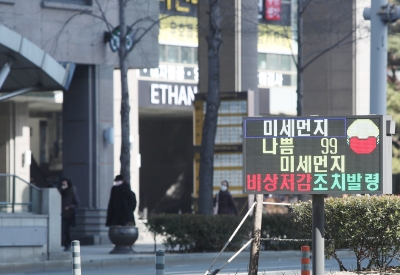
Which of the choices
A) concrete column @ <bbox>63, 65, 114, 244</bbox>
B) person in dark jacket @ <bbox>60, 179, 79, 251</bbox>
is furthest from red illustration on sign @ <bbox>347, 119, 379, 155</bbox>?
concrete column @ <bbox>63, 65, 114, 244</bbox>

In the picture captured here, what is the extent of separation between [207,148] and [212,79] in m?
1.75

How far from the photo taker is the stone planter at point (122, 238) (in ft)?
72.0

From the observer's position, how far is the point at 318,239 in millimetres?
11266

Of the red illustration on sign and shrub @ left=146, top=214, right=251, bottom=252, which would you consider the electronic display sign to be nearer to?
the red illustration on sign

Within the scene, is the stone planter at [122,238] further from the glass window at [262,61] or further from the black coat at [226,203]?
the glass window at [262,61]

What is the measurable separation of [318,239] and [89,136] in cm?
1606

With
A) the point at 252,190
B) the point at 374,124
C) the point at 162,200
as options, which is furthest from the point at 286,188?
the point at 162,200

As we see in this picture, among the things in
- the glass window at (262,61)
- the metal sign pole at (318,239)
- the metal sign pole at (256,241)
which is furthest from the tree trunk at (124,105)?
the glass window at (262,61)

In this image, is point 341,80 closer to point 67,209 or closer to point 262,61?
point 262,61

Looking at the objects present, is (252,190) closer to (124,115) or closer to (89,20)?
(124,115)

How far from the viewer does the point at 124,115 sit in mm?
24047

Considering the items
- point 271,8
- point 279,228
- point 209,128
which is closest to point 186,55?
point 271,8

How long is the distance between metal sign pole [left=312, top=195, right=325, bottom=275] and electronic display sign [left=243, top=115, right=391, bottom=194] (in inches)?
22.6

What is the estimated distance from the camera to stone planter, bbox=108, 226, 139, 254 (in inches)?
864
